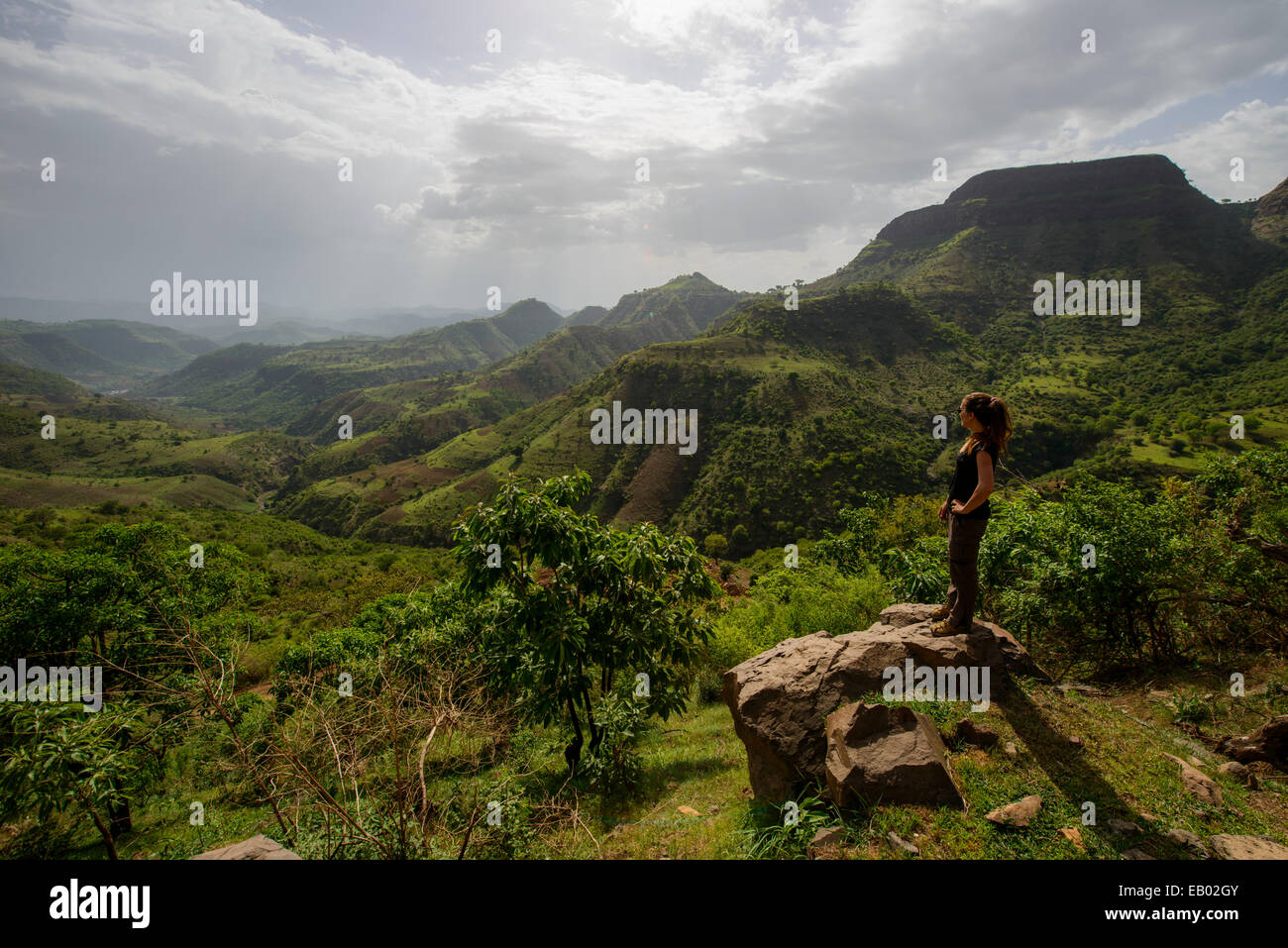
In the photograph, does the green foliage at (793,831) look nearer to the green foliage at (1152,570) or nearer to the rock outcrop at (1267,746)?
the rock outcrop at (1267,746)

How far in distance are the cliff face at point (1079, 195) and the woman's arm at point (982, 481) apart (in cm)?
20806

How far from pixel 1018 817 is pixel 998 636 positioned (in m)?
3.21

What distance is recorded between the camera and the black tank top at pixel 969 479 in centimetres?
596

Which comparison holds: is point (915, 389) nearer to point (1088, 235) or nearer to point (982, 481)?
point (1088, 235)

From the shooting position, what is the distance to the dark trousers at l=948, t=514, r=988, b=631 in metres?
6.16

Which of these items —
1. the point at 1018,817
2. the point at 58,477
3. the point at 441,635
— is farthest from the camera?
the point at 58,477

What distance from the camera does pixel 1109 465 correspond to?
220 ft

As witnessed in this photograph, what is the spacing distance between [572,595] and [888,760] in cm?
495

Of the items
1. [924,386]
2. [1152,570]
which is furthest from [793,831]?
[924,386]

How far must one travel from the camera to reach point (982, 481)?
5.73 m

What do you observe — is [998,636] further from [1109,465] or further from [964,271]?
[964,271]

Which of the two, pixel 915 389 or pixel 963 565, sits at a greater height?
pixel 915 389

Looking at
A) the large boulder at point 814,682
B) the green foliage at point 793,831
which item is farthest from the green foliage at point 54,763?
the large boulder at point 814,682
